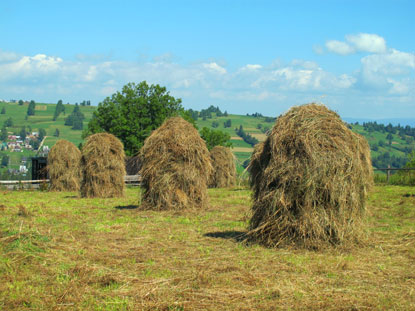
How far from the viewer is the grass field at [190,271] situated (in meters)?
6.12

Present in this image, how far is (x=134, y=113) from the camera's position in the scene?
50969 mm

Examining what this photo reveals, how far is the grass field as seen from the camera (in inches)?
241

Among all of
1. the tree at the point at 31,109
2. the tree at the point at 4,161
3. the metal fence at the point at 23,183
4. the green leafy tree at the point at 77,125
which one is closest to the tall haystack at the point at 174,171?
the metal fence at the point at 23,183

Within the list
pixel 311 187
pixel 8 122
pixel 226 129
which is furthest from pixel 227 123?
pixel 311 187

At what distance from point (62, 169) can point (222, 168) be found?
10.7 meters

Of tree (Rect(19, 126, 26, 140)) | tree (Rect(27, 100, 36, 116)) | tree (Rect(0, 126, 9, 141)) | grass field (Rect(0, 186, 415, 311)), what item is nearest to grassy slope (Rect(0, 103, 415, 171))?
tree (Rect(27, 100, 36, 116))

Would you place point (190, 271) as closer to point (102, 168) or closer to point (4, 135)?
point (102, 168)

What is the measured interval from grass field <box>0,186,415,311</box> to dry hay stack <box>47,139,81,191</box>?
16.8 metres

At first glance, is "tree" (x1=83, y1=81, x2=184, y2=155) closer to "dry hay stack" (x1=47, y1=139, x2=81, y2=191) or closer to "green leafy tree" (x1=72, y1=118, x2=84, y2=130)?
"dry hay stack" (x1=47, y1=139, x2=81, y2=191)

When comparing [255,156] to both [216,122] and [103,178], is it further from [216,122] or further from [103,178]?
[216,122]

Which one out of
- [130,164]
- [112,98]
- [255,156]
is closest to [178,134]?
[255,156]

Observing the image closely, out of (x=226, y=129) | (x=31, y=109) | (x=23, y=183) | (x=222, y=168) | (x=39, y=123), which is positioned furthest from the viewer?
(x=31, y=109)

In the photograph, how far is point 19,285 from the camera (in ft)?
22.4

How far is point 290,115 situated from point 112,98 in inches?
1777
